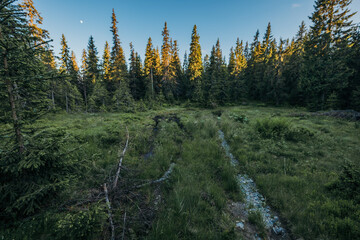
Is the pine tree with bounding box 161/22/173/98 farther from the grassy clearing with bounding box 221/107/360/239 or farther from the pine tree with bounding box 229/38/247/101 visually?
the grassy clearing with bounding box 221/107/360/239

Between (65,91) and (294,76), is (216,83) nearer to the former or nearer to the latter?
(294,76)

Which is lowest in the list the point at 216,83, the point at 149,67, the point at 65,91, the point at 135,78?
the point at 65,91

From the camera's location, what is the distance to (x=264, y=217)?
3.70 meters

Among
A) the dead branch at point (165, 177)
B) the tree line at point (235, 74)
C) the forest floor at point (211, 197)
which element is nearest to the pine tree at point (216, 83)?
the tree line at point (235, 74)

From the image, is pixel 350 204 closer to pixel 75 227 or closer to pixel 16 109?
pixel 75 227

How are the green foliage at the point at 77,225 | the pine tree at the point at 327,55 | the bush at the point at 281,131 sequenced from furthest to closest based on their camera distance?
the pine tree at the point at 327,55, the bush at the point at 281,131, the green foliage at the point at 77,225

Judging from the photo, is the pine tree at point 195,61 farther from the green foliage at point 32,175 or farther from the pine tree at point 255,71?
the green foliage at point 32,175

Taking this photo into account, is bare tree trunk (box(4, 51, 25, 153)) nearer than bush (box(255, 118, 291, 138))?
Yes

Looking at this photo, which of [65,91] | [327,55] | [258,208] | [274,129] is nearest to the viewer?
[258,208]

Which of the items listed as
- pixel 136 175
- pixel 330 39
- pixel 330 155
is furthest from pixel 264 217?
pixel 330 39

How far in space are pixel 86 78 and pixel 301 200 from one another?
140 ft

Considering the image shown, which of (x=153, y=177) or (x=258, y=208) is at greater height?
(x=153, y=177)

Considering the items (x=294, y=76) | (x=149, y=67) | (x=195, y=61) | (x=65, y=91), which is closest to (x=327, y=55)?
(x=294, y=76)

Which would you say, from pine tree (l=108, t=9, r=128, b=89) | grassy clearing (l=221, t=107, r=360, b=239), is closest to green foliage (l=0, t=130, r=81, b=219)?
grassy clearing (l=221, t=107, r=360, b=239)
